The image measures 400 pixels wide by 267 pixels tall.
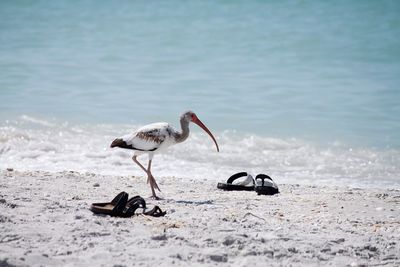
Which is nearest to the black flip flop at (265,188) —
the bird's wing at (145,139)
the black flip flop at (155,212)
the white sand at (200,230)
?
the white sand at (200,230)

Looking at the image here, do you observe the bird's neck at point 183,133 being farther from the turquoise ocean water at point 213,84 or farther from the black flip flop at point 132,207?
the black flip flop at point 132,207

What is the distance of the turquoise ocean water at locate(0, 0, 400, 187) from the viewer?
44.8 feet

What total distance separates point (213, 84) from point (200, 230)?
14.9 meters

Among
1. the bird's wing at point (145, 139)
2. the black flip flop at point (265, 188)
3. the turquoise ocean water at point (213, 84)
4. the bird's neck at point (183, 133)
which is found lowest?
the black flip flop at point (265, 188)

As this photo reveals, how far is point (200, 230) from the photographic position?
710 centimetres

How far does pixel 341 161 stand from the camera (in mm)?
13656

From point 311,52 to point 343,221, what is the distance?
61.9 feet

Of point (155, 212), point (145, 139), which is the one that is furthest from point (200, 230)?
point (145, 139)

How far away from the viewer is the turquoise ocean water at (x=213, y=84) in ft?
44.8

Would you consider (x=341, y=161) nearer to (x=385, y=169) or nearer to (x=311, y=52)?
(x=385, y=169)

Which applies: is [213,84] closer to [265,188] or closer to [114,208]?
[265,188]

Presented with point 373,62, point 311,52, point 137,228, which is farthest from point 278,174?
point 311,52

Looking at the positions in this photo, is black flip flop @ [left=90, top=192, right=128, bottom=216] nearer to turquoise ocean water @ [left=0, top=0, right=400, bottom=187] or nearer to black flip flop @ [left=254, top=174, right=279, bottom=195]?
black flip flop @ [left=254, top=174, right=279, bottom=195]

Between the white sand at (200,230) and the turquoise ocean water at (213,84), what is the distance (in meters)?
2.91
